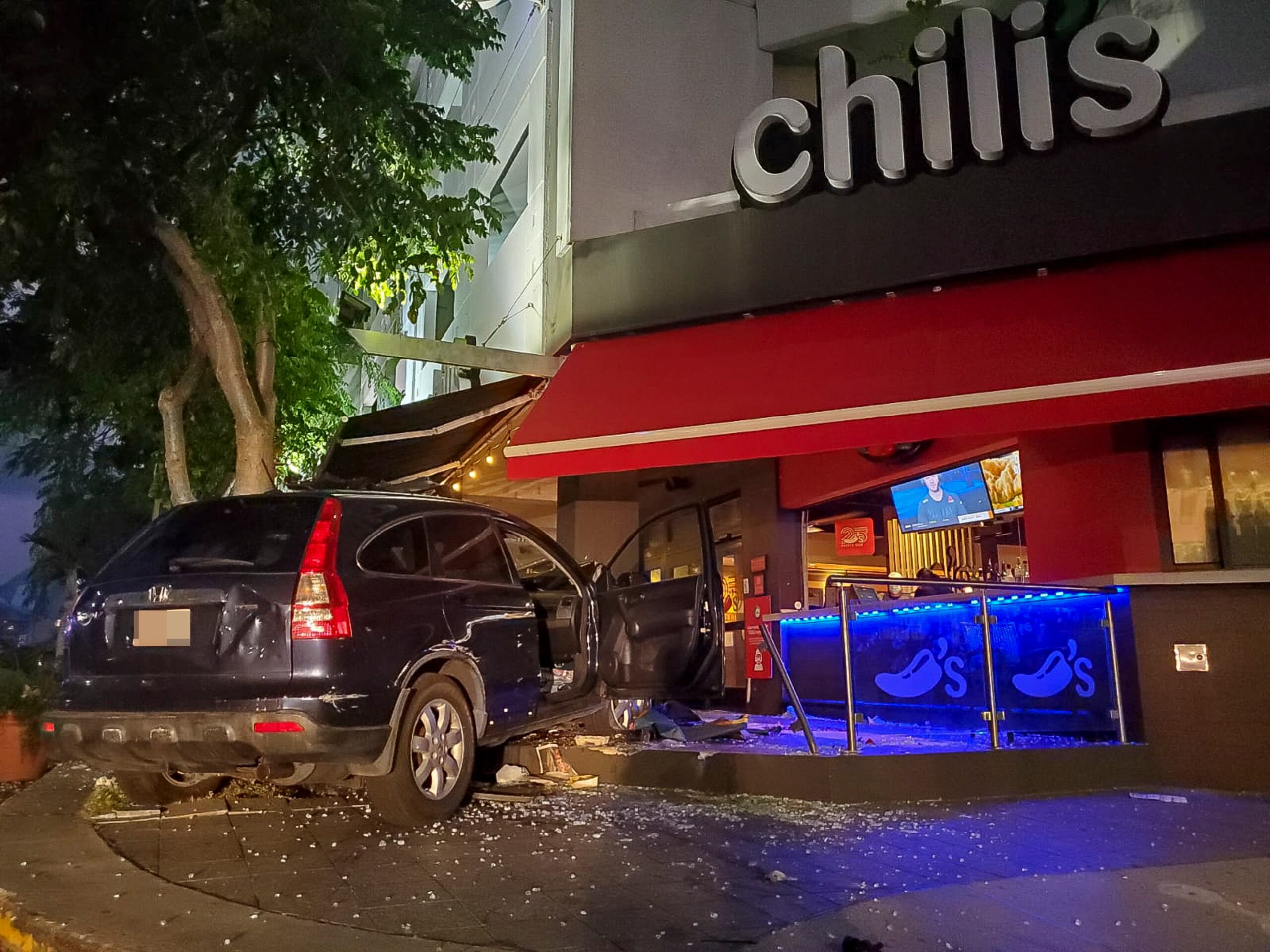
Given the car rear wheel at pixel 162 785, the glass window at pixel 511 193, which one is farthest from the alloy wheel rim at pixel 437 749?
the glass window at pixel 511 193

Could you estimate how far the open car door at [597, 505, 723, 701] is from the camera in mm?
7188

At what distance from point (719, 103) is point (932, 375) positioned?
16.9ft

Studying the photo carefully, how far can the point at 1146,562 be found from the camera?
24.0 ft

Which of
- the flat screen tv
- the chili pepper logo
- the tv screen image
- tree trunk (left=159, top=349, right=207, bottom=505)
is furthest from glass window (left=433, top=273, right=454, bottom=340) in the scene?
the chili pepper logo

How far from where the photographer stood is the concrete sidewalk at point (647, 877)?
3.62m

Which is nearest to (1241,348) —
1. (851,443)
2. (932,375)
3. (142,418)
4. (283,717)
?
(932,375)

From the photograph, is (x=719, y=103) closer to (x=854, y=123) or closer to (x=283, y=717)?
(x=854, y=123)

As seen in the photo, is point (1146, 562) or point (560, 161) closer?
point (1146, 562)

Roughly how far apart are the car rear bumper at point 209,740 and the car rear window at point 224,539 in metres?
0.72

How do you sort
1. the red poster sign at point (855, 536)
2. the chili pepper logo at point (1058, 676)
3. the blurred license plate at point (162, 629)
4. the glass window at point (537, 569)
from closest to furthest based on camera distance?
the blurred license plate at point (162, 629), the glass window at point (537, 569), the chili pepper logo at point (1058, 676), the red poster sign at point (855, 536)

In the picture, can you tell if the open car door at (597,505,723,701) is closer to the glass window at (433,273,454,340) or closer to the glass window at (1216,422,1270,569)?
the glass window at (1216,422,1270,569)

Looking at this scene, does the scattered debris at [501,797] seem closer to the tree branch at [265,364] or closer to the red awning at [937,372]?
the red awning at [937,372]

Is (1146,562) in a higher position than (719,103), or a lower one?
lower

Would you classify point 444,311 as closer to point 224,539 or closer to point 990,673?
point 224,539
